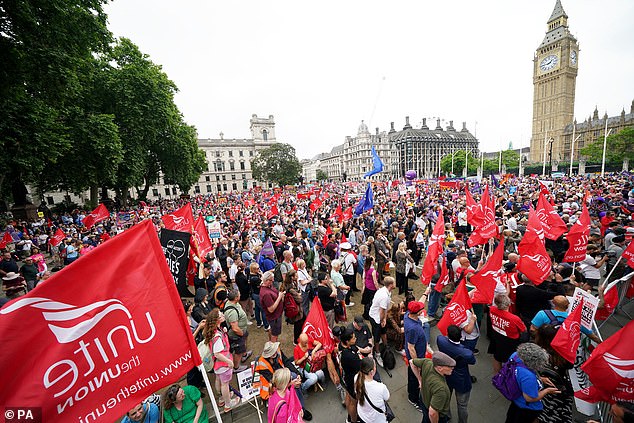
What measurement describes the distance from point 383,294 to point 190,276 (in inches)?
239

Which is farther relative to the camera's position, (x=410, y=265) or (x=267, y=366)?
(x=410, y=265)

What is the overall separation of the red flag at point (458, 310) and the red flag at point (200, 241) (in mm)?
6167

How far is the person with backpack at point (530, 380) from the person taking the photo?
9.61ft

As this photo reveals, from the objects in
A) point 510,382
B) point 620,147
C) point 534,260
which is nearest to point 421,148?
point 620,147

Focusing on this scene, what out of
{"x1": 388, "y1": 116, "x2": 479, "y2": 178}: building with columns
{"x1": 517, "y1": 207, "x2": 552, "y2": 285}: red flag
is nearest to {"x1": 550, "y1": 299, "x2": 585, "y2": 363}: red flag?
{"x1": 517, "y1": 207, "x2": 552, "y2": 285}: red flag

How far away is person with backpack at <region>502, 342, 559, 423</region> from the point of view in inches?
115

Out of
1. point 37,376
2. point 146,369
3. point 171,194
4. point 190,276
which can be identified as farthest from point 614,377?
point 171,194

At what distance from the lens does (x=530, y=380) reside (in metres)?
2.95

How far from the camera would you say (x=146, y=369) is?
217cm

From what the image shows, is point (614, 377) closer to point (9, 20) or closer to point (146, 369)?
point (146, 369)

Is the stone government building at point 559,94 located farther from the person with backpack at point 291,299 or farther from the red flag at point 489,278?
the person with backpack at point 291,299

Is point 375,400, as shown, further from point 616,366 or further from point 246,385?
point 616,366

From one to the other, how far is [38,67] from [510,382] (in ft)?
57.6

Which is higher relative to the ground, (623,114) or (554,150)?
(623,114)
